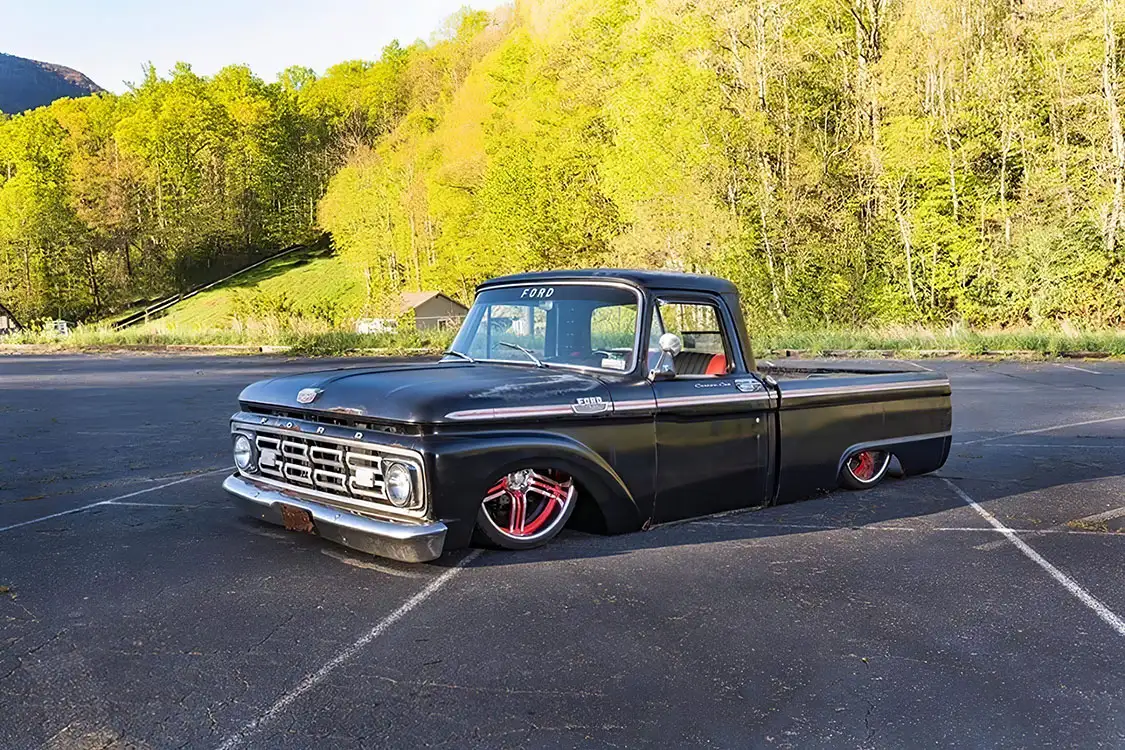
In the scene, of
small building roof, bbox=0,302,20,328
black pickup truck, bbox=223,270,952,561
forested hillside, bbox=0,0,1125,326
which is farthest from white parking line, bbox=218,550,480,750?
small building roof, bbox=0,302,20,328

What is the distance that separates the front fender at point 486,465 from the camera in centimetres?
445

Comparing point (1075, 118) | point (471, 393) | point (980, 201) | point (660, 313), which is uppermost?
point (1075, 118)

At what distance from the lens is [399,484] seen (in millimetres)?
4473

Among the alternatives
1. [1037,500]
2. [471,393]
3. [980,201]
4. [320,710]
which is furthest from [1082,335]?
[320,710]

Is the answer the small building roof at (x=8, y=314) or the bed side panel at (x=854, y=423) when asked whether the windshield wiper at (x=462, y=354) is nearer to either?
the bed side panel at (x=854, y=423)

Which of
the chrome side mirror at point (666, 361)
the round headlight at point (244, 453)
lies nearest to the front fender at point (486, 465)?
the chrome side mirror at point (666, 361)

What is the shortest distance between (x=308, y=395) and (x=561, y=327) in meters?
1.69

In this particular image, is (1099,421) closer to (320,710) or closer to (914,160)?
(320,710)

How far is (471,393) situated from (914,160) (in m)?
28.1

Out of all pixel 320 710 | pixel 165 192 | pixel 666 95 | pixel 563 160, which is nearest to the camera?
pixel 320 710

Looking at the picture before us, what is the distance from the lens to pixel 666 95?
1099 inches

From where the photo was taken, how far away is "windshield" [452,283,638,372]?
554 centimetres

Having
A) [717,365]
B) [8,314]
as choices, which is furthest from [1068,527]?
[8,314]

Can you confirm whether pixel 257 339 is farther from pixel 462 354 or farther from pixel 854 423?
pixel 854 423
